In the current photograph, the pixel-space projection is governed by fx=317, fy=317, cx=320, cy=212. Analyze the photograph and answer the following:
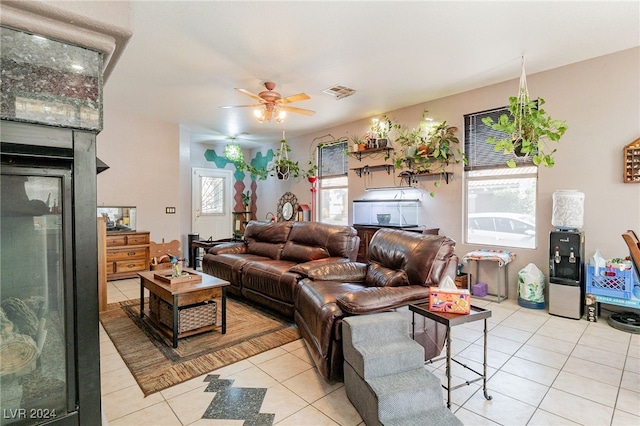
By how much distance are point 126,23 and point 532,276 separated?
4528 millimetres

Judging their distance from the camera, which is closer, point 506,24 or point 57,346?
point 57,346

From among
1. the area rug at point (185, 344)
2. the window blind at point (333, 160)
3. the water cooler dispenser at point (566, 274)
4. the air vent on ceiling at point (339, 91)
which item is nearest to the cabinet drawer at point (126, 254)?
the area rug at point (185, 344)

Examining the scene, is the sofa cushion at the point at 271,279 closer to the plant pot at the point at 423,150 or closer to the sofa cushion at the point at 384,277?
the sofa cushion at the point at 384,277

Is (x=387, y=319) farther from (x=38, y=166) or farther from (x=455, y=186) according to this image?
(x=455, y=186)

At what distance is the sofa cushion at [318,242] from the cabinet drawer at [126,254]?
9.13 feet

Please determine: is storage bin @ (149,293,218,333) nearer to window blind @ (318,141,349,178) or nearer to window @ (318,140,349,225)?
window @ (318,140,349,225)

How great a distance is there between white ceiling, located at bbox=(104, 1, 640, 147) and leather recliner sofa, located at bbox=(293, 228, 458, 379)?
196 cm

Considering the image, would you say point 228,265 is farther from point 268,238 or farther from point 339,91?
point 339,91

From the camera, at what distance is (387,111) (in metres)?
5.58

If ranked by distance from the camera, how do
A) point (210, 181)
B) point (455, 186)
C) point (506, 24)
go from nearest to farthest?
point (506, 24) → point (455, 186) → point (210, 181)

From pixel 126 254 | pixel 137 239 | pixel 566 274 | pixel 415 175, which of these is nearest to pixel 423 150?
pixel 415 175

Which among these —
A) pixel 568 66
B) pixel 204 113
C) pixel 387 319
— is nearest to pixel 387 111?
pixel 568 66

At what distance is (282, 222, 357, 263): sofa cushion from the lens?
12.9 ft

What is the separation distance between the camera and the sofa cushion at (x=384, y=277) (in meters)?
2.64
